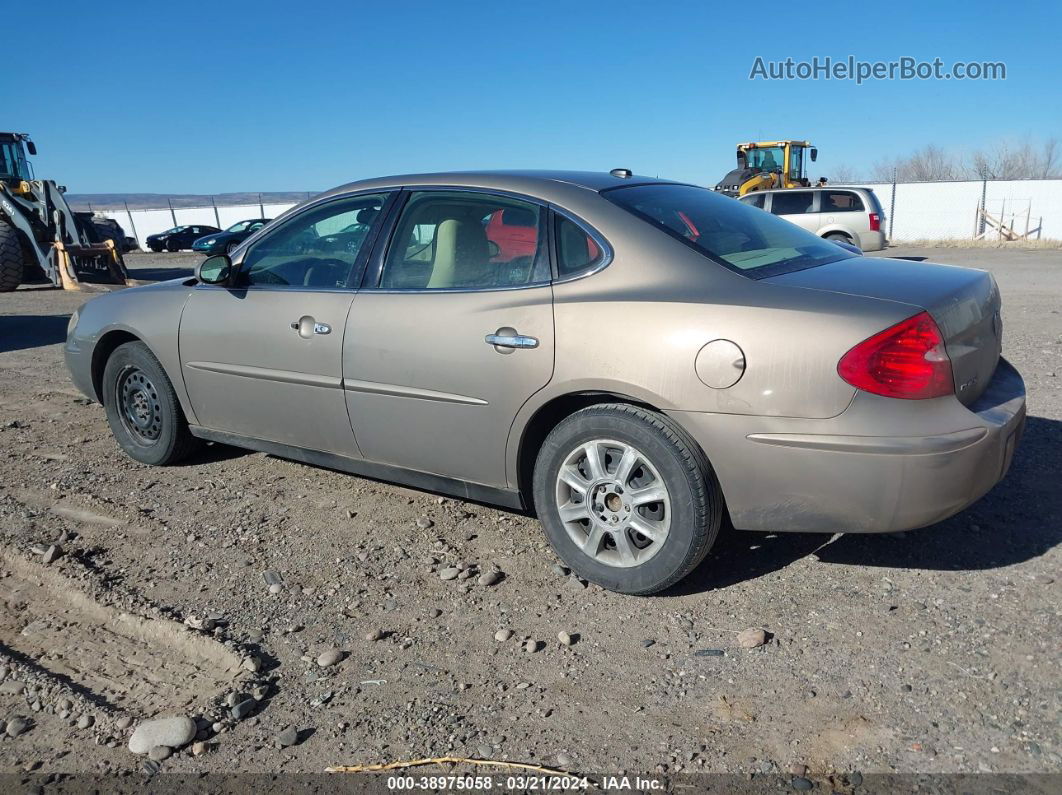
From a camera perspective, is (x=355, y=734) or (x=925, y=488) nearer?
(x=355, y=734)

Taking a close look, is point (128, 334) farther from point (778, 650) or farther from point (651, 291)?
point (778, 650)

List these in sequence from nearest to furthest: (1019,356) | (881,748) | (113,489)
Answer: (881,748), (113,489), (1019,356)

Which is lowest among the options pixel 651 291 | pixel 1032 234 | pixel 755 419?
pixel 1032 234

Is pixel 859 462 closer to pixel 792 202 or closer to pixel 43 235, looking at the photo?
pixel 792 202

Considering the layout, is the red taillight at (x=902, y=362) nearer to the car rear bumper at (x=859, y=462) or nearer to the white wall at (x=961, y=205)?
the car rear bumper at (x=859, y=462)

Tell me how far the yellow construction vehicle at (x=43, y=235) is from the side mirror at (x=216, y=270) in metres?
13.8

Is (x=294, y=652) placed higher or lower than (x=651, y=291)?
lower

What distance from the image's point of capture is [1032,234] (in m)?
31.2

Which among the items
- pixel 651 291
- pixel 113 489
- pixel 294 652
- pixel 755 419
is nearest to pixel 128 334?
pixel 113 489

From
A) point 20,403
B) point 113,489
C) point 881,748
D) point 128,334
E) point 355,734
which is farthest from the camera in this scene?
point 20,403

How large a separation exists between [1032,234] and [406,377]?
112 feet

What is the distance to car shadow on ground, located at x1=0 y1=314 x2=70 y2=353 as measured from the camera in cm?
978

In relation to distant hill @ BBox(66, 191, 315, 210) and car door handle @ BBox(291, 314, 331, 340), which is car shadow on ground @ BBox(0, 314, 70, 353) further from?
distant hill @ BBox(66, 191, 315, 210)

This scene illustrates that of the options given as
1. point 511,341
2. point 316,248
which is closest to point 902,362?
point 511,341
